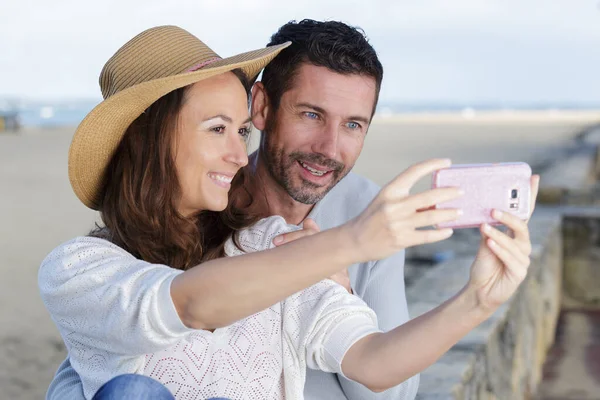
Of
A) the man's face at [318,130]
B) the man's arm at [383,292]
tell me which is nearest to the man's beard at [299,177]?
the man's face at [318,130]

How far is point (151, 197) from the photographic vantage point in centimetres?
225

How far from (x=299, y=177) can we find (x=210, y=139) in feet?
2.71

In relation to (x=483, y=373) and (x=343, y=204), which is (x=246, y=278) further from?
(x=483, y=373)

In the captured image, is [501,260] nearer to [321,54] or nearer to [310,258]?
[310,258]

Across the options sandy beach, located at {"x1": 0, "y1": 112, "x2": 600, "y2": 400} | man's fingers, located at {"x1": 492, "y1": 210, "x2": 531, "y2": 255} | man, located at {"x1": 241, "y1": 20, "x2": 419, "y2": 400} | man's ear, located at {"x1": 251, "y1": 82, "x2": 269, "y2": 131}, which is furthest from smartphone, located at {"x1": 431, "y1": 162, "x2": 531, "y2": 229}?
sandy beach, located at {"x1": 0, "y1": 112, "x2": 600, "y2": 400}

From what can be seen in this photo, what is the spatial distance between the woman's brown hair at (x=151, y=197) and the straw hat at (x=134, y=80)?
36mm

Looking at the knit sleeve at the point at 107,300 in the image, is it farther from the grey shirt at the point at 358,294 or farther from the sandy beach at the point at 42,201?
the sandy beach at the point at 42,201

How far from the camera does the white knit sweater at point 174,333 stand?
185 centimetres

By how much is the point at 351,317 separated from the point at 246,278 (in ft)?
1.79

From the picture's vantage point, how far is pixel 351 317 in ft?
7.00

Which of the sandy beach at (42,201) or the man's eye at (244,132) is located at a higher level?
the man's eye at (244,132)

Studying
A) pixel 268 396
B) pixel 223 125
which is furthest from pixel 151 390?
pixel 223 125

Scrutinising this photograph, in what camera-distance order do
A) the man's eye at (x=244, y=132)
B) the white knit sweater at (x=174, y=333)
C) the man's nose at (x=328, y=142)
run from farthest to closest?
the man's nose at (x=328, y=142), the man's eye at (x=244, y=132), the white knit sweater at (x=174, y=333)

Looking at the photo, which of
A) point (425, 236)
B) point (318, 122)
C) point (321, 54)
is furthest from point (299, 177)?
point (425, 236)
